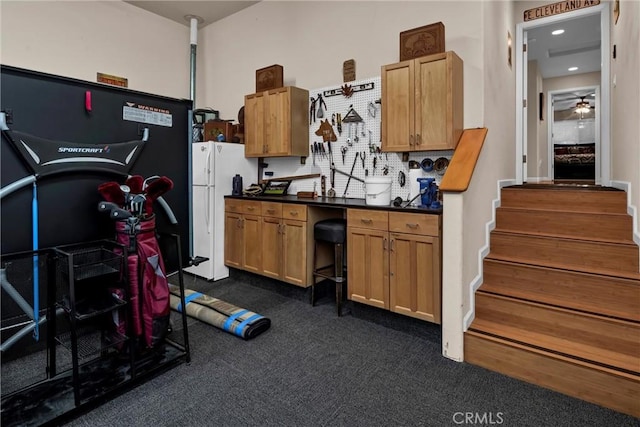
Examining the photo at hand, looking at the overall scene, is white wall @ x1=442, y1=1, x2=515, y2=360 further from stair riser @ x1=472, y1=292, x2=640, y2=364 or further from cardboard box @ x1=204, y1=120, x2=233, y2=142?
cardboard box @ x1=204, y1=120, x2=233, y2=142

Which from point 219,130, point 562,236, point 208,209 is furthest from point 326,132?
point 562,236

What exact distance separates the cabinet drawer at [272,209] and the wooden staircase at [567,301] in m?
1.94

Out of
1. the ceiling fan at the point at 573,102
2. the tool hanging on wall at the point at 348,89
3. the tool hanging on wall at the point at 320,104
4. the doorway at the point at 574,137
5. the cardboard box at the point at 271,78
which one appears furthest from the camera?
the doorway at the point at 574,137


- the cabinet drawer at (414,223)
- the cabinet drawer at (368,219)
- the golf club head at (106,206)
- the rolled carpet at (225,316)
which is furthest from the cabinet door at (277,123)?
the golf club head at (106,206)

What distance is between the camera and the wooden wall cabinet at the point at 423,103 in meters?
2.89

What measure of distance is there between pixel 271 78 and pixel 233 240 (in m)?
1.95

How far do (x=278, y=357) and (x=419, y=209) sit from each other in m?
1.45

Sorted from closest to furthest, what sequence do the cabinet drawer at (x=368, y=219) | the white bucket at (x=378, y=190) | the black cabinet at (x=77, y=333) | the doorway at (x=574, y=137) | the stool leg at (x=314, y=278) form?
the black cabinet at (x=77, y=333) < the cabinet drawer at (x=368, y=219) < the white bucket at (x=378, y=190) < the stool leg at (x=314, y=278) < the doorway at (x=574, y=137)

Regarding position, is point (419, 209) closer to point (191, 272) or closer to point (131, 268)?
point (131, 268)

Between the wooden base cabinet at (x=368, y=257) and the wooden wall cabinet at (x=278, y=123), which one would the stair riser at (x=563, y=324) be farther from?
the wooden wall cabinet at (x=278, y=123)

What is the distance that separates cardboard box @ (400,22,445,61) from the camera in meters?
3.03

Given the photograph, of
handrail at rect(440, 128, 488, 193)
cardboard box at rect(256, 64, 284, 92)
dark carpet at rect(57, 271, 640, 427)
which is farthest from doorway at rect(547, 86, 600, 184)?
dark carpet at rect(57, 271, 640, 427)

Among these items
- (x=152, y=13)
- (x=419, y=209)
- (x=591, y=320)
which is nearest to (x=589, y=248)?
(x=591, y=320)

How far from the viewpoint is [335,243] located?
3191 mm
